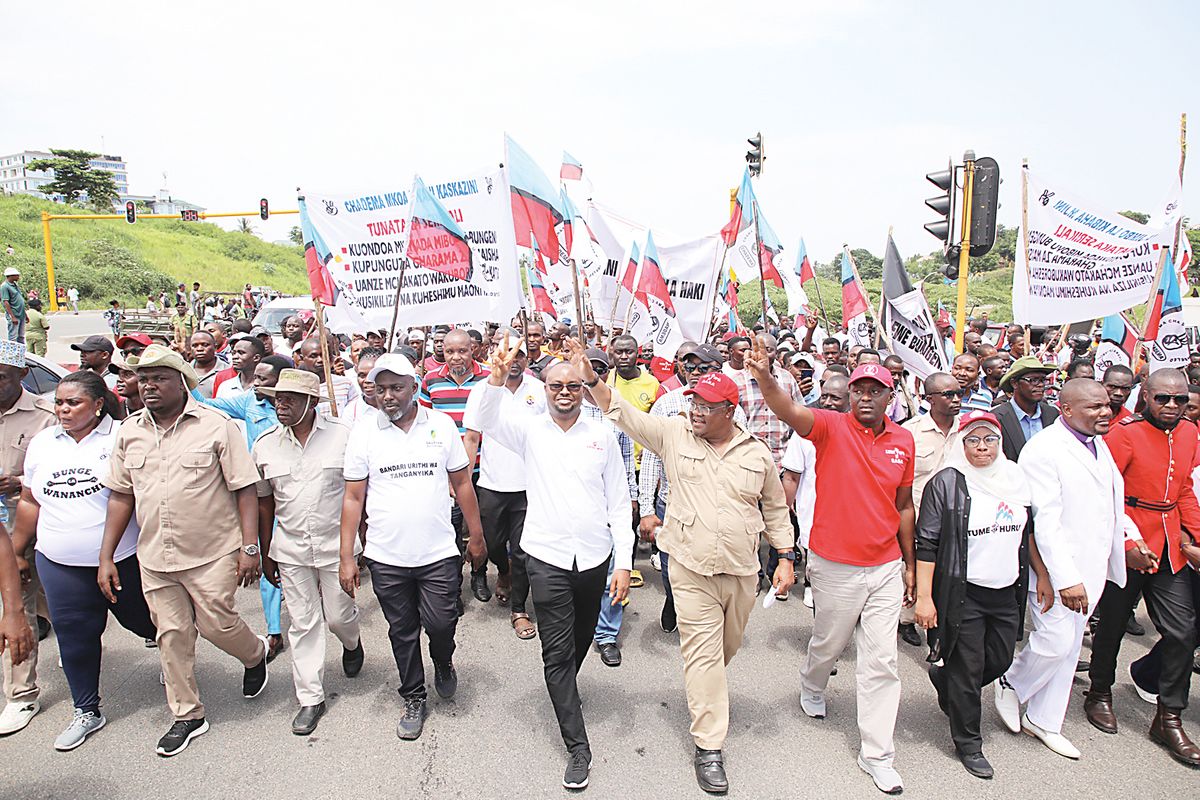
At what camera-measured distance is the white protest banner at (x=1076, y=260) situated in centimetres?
691

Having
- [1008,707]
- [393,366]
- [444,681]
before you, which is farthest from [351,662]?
[1008,707]

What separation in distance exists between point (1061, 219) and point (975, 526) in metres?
4.65

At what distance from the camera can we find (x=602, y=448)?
383 cm

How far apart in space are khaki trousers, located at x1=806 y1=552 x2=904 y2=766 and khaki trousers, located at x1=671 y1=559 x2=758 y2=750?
0.42 m

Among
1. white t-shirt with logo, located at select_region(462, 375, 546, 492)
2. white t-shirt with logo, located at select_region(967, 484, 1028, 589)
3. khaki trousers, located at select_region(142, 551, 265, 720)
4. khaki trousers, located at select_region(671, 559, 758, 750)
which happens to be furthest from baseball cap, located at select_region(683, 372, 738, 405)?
khaki trousers, located at select_region(142, 551, 265, 720)

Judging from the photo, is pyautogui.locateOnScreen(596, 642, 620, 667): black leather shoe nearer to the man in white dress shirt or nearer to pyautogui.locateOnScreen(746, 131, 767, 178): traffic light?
the man in white dress shirt

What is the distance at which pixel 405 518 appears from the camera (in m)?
3.88

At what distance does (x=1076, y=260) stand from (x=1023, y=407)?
2.80 metres

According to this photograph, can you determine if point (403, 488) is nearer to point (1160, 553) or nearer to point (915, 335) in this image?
point (1160, 553)

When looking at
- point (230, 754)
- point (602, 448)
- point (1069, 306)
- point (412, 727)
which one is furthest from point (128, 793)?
point (1069, 306)

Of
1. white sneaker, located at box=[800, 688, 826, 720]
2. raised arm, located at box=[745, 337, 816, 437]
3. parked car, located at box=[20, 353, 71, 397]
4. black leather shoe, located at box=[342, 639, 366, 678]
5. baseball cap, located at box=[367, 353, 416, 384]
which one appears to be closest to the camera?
raised arm, located at box=[745, 337, 816, 437]

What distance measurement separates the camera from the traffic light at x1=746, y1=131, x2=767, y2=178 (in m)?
10.7

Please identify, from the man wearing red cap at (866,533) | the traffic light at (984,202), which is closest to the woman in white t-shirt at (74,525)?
the man wearing red cap at (866,533)

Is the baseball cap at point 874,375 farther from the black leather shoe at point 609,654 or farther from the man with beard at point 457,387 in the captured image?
the man with beard at point 457,387
